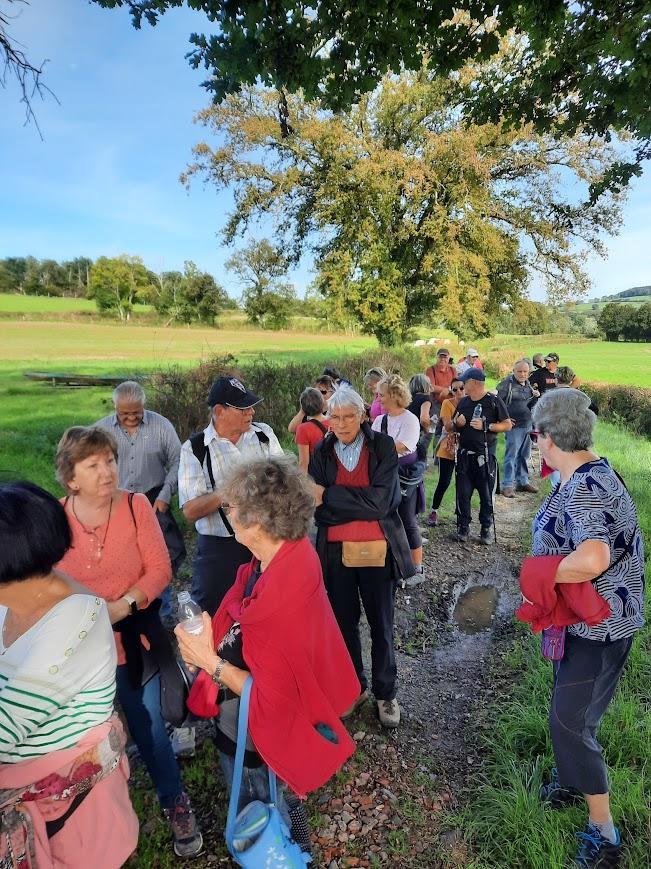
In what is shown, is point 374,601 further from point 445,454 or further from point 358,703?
point 445,454

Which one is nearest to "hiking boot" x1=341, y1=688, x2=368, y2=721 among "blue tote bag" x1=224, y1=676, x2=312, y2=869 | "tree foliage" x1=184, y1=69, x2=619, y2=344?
"blue tote bag" x1=224, y1=676, x2=312, y2=869

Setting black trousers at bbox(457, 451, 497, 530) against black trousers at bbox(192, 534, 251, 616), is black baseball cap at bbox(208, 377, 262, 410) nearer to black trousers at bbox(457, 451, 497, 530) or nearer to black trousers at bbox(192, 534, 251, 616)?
black trousers at bbox(192, 534, 251, 616)

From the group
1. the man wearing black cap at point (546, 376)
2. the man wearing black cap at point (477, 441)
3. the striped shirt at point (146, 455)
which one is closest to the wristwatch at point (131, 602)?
the striped shirt at point (146, 455)

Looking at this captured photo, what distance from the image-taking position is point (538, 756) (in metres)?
2.72

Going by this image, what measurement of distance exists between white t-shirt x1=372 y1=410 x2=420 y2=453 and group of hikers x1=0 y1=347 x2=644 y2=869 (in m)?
1.61

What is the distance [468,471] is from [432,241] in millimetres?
16121

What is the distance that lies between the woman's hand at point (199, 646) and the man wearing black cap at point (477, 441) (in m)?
4.87

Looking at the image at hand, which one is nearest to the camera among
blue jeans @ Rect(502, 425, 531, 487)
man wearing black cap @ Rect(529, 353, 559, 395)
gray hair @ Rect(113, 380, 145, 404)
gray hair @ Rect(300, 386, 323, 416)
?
gray hair @ Rect(113, 380, 145, 404)

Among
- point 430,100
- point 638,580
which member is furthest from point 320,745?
point 430,100

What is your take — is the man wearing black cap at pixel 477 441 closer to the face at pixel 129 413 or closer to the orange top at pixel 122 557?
the face at pixel 129 413

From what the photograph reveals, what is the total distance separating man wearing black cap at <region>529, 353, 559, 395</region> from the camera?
9039 millimetres

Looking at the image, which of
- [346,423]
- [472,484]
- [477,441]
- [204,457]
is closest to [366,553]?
[346,423]

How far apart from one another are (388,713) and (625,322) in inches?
1959

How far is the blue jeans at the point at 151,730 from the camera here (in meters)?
2.25
